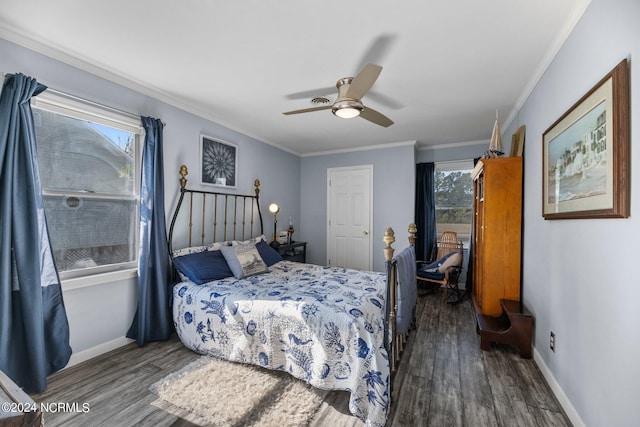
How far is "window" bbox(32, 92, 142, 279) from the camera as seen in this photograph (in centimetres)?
217

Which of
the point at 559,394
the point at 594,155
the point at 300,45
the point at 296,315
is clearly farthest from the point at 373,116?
the point at 559,394

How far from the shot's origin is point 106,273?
8.04 feet

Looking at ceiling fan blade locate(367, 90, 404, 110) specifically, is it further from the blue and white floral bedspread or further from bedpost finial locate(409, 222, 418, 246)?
the blue and white floral bedspread

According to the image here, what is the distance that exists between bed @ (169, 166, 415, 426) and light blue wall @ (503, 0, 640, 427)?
104 cm

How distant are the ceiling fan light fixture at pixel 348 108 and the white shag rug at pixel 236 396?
2.18m

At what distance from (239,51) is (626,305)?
273cm

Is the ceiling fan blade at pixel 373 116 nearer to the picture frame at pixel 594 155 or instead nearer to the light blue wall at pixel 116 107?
the picture frame at pixel 594 155

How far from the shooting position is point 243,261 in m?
3.01

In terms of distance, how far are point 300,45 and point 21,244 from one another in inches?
95.5

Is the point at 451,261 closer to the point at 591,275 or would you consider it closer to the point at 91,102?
the point at 591,275

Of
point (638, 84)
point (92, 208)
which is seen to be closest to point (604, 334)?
point (638, 84)

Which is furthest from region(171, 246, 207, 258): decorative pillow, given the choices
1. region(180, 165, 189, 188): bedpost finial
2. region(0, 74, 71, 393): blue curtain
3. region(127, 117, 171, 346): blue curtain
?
region(0, 74, 71, 393): blue curtain

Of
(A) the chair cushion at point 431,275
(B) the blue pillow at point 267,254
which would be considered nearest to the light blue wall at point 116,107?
(B) the blue pillow at point 267,254

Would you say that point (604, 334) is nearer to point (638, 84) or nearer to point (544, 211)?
point (544, 211)
